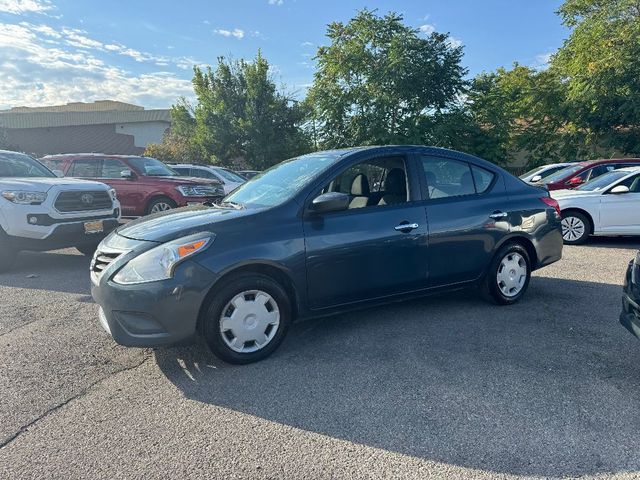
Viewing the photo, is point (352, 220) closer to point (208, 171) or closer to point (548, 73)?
point (208, 171)

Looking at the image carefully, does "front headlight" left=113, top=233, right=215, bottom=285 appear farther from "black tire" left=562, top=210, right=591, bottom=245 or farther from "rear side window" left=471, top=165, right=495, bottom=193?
"black tire" left=562, top=210, right=591, bottom=245

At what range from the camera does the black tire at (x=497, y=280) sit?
491 centimetres

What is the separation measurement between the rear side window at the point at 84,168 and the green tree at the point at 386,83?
14.0m

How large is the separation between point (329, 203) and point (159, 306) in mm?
1514

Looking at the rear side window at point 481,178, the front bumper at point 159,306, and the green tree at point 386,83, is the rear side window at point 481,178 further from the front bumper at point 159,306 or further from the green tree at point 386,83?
the green tree at point 386,83

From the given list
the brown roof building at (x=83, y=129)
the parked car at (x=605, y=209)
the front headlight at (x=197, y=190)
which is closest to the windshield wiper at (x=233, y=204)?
the front headlight at (x=197, y=190)

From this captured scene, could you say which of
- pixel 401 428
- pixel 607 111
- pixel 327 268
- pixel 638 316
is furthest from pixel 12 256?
pixel 607 111

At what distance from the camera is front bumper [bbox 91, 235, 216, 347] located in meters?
3.32

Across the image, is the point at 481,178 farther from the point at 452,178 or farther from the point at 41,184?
the point at 41,184

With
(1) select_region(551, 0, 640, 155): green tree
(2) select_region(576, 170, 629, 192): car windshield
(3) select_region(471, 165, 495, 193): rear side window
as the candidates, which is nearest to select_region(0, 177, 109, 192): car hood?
(3) select_region(471, 165, 495, 193): rear side window

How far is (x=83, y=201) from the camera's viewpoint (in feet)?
23.5

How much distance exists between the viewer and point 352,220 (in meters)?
4.05

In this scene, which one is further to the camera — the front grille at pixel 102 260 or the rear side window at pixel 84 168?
the rear side window at pixel 84 168

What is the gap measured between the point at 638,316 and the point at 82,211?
281 inches
